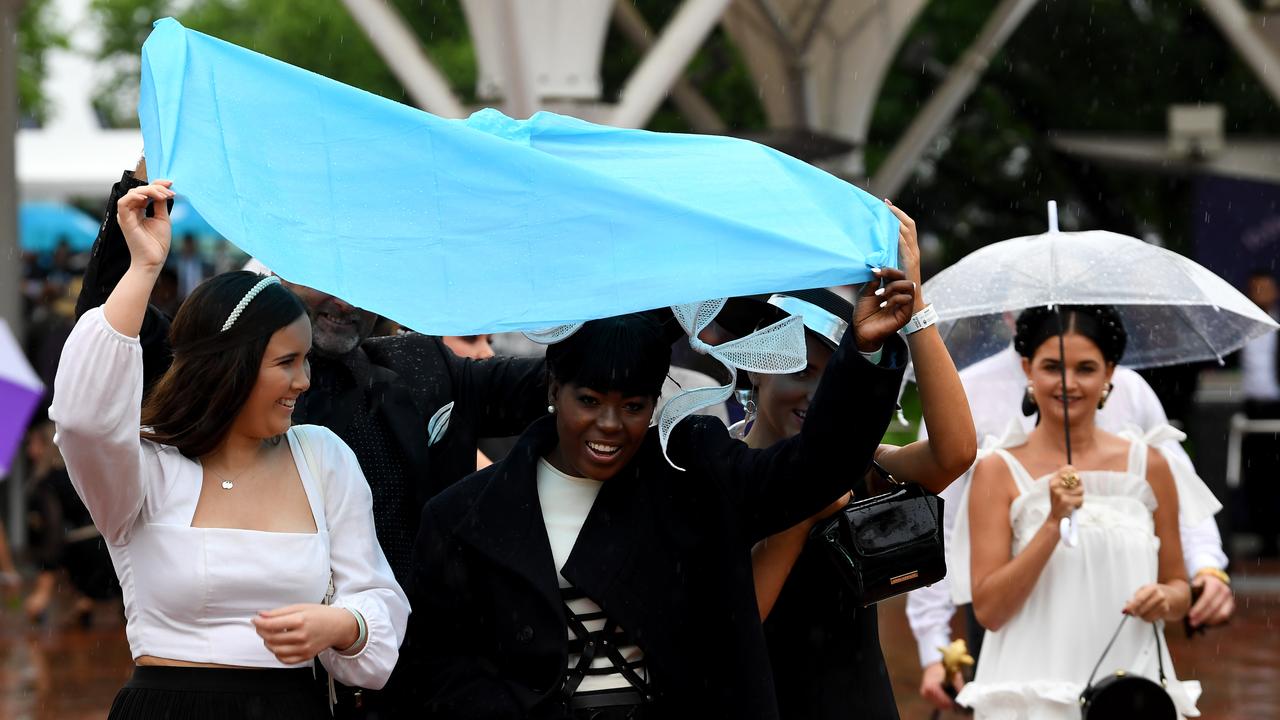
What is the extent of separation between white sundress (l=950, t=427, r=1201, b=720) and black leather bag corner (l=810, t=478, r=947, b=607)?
157cm

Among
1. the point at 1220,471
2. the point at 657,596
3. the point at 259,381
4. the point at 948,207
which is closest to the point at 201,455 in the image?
the point at 259,381

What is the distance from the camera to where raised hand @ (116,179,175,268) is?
3.55 meters

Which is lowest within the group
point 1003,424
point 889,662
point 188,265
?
point 889,662

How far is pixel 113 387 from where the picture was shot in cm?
345

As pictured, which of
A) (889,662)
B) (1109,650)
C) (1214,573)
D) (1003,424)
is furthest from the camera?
(889,662)

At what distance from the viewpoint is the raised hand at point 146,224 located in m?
3.55

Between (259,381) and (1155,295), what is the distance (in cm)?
283

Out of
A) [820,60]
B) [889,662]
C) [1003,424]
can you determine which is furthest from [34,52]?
[1003,424]

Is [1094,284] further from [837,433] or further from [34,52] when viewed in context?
[34,52]

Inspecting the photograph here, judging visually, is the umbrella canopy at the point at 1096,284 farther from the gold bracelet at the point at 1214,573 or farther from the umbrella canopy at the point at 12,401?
the umbrella canopy at the point at 12,401

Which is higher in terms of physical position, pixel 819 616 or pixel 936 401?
pixel 936 401

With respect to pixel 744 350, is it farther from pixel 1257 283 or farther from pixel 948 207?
pixel 948 207

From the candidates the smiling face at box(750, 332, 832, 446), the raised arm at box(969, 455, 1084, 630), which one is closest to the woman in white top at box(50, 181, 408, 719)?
the smiling face at box(750, 332, 832, 446)

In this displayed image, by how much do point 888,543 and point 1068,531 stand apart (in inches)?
61.2
